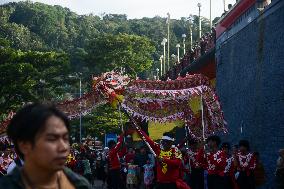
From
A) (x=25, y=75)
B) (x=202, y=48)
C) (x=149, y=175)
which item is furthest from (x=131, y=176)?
(x=25, y=75)

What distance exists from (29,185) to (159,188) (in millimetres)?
8215

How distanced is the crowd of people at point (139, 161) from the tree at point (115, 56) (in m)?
15.2

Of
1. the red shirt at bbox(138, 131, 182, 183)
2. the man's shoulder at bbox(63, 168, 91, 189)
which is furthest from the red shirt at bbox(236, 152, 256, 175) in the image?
the man's shoulder at bbox(63, 168, 91, 189)

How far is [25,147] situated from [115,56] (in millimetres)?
39473

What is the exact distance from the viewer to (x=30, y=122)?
3.39 m

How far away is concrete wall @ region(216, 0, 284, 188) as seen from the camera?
45.0ft

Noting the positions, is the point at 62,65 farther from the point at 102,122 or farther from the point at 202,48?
the point at 202,48

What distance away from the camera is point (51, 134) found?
11.1 ft

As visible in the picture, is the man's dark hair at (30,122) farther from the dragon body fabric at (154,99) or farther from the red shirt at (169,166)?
the dragon body fabric at (154,99)

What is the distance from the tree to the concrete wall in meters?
21.7

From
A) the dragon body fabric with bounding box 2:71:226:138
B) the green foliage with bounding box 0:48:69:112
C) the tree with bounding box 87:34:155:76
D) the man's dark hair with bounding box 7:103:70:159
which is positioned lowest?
the man's dark hair with bounding box 7:103:70:159

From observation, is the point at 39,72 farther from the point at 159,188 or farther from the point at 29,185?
the point at 29,185

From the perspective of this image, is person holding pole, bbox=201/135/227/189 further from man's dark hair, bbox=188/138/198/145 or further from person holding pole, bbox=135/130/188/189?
man's dark hair, bbox=188/138/198/145

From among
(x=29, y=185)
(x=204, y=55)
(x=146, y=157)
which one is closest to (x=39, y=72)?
(x=204, y=55)
